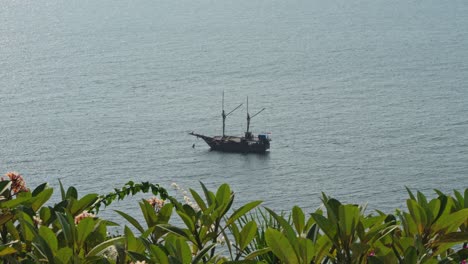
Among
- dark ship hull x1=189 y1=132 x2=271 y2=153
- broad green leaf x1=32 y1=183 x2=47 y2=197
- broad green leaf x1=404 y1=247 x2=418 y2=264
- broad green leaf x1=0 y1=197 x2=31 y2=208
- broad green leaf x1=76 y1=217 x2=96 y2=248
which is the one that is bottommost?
dark ship hull x1=189 y1=132 x2=271 y2=153

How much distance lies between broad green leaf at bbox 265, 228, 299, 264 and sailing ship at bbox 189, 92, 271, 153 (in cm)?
11648

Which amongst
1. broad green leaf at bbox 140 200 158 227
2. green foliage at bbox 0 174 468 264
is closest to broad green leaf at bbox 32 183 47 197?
green foliage at bbox 0 174 468 264

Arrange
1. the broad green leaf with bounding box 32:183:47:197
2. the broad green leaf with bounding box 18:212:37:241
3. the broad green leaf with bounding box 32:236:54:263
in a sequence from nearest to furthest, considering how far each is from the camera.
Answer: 1. the broad green leaf with bounding box 32:236:54:263
2. the broad green leaf with bounding box 18:212:37:241
3. the broad green leaf with bounding box 32:183:47:197

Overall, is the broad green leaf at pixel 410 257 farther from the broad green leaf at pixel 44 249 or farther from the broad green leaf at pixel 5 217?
the broad green leaf at pixel 5 217

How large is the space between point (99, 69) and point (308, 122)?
142 ft

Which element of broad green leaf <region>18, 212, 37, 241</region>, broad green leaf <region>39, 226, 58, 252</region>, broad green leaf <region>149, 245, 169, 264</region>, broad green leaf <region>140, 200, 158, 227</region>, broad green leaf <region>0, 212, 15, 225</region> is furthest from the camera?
broad green leaf <region>140, 200, 158, 227</region>

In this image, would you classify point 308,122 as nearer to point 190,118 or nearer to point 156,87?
point 190,118

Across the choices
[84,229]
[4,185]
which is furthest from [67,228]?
[4,185]

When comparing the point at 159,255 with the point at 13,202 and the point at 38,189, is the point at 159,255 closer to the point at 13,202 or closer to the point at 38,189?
the point at 13,202

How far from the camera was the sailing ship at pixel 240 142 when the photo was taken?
12270 cm

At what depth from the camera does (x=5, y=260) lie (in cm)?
474

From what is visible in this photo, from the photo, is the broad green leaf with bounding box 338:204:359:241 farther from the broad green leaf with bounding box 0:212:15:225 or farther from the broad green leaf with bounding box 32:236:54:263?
the broad green leaf with bounding box 0:212:15:225

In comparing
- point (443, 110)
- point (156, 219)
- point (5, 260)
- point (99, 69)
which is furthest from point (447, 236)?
point (99, 69)

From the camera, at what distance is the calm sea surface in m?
110
